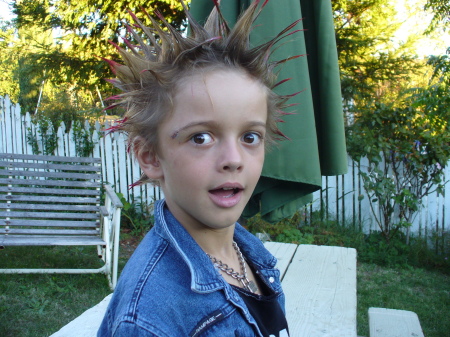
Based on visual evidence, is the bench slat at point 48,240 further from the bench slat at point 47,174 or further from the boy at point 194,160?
the boy at point 194,160

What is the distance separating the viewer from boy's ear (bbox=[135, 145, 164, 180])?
1.11 metres

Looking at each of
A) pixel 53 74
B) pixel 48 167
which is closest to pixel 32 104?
pixel 53 74

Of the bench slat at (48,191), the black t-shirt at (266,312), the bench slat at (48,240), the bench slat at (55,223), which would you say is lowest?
the bench slat at (48,240)

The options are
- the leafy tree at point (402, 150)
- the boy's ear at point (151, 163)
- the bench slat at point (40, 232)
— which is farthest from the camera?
the leafy tree at point (402, 150)

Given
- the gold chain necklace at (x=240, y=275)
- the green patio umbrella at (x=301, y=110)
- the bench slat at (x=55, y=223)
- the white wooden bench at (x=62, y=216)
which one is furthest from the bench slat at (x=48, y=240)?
the gold chain necklace at (x=240, y=275)

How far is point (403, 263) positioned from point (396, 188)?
41.0 inches

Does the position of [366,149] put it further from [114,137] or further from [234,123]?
[234,123]

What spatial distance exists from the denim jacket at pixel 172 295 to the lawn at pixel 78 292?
106 inches

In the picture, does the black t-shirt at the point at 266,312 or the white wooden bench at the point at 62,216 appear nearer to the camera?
the black t-shirt at the point at 266,312

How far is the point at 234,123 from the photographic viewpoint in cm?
104

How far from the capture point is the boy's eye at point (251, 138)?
3.59ft

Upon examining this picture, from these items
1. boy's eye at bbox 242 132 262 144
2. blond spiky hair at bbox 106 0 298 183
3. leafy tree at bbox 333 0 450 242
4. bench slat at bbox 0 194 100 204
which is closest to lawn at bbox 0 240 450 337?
bench slat at bbox 0 194 100 204

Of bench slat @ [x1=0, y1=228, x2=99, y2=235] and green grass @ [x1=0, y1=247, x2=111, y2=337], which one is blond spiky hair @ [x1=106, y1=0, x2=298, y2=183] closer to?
green grass @ [x1=0, y1=247, x2=111, y2=337]

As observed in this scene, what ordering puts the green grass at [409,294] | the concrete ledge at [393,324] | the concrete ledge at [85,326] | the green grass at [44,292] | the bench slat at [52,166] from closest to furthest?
the concrete ledge at [85,326] < the concrete ledge at [393,324] < the green grass at [44,292] < the green grass at [409,294] < the bench slat at [52,166]
